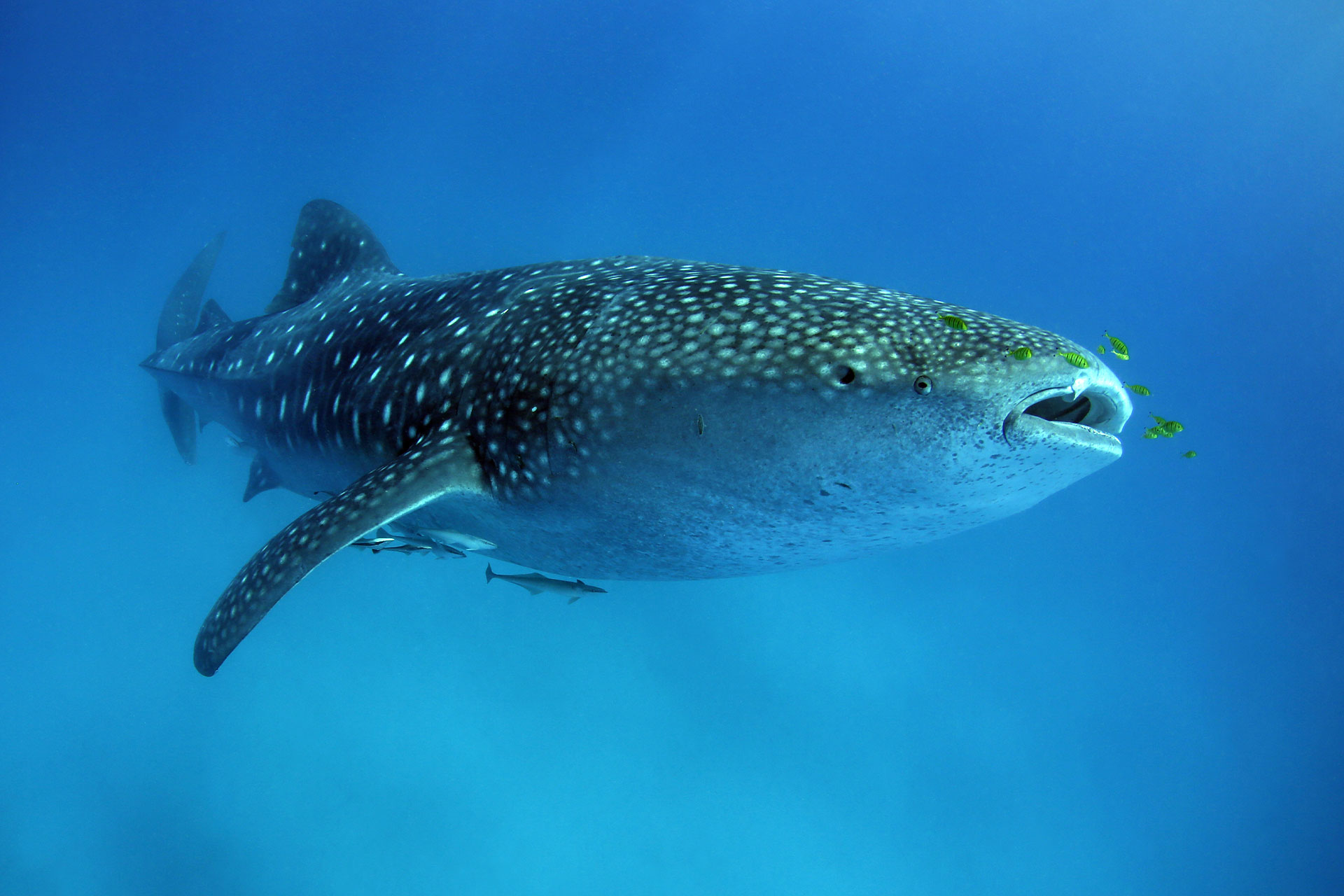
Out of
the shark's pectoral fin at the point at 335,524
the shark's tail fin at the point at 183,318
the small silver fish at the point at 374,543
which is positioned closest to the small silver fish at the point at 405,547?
the small silver fish at the point at 374,543

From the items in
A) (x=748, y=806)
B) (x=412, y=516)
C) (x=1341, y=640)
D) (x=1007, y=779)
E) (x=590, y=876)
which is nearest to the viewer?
(x=412, y=516)

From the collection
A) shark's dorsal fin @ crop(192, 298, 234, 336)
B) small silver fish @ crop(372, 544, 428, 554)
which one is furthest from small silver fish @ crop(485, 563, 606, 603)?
shark's dorsal fin @ crop(192, 298, 234, 336)

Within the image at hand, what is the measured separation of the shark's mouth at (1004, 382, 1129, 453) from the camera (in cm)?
192

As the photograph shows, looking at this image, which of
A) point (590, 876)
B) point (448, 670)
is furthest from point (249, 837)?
point (590, 876)

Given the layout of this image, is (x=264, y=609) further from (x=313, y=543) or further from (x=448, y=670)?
(x=448, y=670)

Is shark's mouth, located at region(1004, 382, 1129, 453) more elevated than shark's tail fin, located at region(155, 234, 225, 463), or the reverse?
shark's mouth, located at region(1004, 382, 1129, 453)

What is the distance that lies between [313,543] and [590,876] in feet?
31.0

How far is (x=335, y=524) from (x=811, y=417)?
2039mm

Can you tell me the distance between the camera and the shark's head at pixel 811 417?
198cm

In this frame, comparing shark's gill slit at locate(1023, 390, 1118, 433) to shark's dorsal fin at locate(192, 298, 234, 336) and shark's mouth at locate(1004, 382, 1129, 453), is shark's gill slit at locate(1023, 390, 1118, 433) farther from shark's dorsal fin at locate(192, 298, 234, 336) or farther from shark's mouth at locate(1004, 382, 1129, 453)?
shark's dorsal fin at locate(192, 298, 234, 336)

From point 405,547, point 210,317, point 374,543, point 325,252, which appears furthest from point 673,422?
point 210,317

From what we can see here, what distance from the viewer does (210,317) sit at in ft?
22.0

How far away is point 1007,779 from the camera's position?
45.3 feet

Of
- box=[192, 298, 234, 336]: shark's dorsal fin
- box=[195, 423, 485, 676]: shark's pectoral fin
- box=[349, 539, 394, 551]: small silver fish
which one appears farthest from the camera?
box=[192, 298, 234, 336]: shark's dorsal fin
